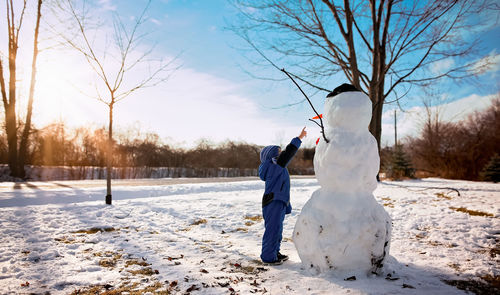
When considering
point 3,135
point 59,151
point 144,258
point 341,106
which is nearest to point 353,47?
point 341,106

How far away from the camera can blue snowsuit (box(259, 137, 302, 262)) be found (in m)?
3.48

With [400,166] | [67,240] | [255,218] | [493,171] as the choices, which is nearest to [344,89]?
[255,218]

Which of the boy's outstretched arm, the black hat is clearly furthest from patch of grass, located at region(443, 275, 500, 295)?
the black hat

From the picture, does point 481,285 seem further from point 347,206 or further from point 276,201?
point 276,201

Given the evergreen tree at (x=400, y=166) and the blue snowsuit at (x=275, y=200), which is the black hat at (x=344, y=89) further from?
the evergreen tree at (x=400, y=166)

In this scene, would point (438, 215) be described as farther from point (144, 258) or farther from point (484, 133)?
point (484, 133)

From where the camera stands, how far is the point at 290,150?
3.49 metres

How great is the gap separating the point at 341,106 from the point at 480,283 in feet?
7.91

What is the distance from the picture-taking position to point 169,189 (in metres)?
11.1

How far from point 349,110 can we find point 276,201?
60.4 inches

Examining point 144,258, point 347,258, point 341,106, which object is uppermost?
point 341,106

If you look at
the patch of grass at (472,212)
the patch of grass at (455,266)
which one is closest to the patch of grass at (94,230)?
the patch of grass at (455,266)

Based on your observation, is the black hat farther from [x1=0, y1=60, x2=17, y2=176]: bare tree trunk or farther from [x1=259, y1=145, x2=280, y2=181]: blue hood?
[x1=0, y1=60, x2=17, y2=176]: bare tree trunk

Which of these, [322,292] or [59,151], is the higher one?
[59,151]
